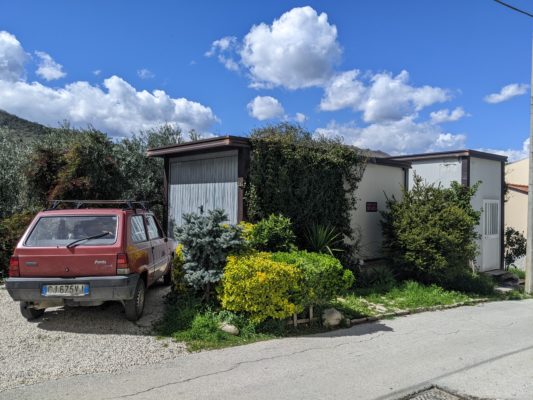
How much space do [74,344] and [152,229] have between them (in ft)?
8.95

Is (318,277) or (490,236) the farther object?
(490,236)

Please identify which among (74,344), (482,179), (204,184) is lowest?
(74,344)

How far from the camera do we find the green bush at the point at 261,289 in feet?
20.1

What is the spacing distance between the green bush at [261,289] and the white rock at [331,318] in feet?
2.28

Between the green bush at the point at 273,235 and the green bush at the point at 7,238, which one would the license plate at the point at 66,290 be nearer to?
the green bush at the point at 273,235

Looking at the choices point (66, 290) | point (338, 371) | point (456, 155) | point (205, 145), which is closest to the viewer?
point (338, 371)

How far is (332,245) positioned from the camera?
32.2ft

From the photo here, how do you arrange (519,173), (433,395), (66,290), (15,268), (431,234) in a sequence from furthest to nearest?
(519,173) → (431,234) → (15,268) → (66,290) → (433,395)

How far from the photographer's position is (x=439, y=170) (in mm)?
13383

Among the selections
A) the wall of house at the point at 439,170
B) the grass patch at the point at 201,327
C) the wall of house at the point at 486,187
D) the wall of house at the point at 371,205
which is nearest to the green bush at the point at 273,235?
the grass patch at the point at 201,327

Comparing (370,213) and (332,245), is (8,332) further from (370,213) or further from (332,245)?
(370,213)

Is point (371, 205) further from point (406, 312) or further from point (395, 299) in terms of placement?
point (406, 312)

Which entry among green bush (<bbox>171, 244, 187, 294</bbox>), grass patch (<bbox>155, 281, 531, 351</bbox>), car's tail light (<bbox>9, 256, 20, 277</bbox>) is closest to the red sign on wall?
grass patch (<bbox>155, 281, 531, 351</bbox>)

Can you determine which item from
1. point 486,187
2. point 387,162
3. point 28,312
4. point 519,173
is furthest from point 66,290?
point 519,173
